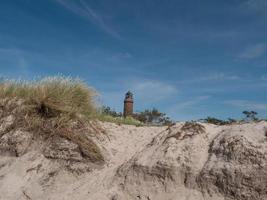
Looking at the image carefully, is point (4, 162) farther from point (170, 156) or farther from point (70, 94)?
point (170, 156)

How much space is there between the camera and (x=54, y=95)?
9.79 metres

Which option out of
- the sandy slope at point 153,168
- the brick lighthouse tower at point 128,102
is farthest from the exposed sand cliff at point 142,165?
the brick lighthouse tower at point 128,102

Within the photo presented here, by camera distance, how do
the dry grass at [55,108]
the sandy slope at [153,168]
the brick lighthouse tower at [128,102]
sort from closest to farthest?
1. the sandy slope at [153,168]
2. the dry grass at [55,108]
3. the brick lighthouse tower at [128,102]

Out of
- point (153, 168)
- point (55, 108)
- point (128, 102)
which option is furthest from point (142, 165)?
point (128, 102)

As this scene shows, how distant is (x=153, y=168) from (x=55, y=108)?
2900mm

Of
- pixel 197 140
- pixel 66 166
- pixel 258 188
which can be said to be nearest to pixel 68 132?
pixel 66 166

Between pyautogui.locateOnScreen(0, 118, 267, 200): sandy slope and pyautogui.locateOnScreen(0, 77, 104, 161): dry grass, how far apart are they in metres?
0.25

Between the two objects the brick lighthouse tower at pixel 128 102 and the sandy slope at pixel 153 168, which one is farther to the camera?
the brick lighthouse tower at pixel 128 102

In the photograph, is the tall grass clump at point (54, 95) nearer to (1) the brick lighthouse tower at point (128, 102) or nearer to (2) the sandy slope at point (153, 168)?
(2) the sandy slope at point (153, 168)

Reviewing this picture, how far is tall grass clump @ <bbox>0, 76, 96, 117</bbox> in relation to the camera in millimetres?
9469

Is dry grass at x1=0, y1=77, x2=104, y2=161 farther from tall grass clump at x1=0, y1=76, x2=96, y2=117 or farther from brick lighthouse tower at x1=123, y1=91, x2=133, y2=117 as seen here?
brick lighthouse tower at x1=123, y1=91, x2=133, y2=117

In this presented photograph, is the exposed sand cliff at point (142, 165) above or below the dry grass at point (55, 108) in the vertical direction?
below

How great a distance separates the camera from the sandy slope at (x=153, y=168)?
680 cm

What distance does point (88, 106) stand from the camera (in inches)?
400
